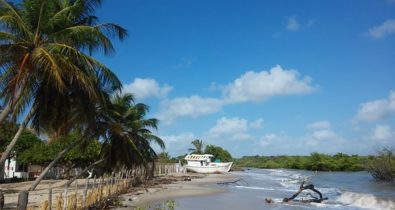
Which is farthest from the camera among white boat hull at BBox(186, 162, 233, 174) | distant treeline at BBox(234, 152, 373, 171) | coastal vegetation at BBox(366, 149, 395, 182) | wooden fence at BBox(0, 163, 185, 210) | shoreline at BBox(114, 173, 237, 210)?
distant treeline at BBox(234, 152, 373, 171)

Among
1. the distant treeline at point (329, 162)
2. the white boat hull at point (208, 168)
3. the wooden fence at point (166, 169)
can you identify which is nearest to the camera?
the wooden fence at point (166, 169)

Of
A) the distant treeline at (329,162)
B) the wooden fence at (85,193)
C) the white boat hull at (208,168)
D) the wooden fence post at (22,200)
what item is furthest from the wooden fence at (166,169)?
the wooden fence post at (22,200)

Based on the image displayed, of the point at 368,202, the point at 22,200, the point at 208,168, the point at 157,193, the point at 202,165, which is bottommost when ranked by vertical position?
the point at 368,202

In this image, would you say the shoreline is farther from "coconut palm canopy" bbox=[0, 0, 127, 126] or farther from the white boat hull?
the white boat hull

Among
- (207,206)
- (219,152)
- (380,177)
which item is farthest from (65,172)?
(219,152)

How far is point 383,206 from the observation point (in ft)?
85.6

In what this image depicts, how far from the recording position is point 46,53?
13.3 metres

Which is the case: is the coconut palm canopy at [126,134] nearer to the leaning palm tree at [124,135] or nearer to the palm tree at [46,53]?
the leaning palm tree at [124,135]

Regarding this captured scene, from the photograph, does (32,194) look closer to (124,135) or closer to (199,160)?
(124,135)

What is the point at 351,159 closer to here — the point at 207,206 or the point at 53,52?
the point at 207,206

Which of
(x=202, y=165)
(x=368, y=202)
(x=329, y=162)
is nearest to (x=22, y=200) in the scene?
(x=368, y=202)

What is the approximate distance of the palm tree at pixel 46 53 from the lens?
1398cm

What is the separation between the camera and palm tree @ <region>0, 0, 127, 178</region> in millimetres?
13977

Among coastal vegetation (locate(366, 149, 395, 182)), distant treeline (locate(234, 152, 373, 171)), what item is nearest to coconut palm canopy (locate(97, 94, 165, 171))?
coastal vegetation (locate(366, 149, 395, 182))
